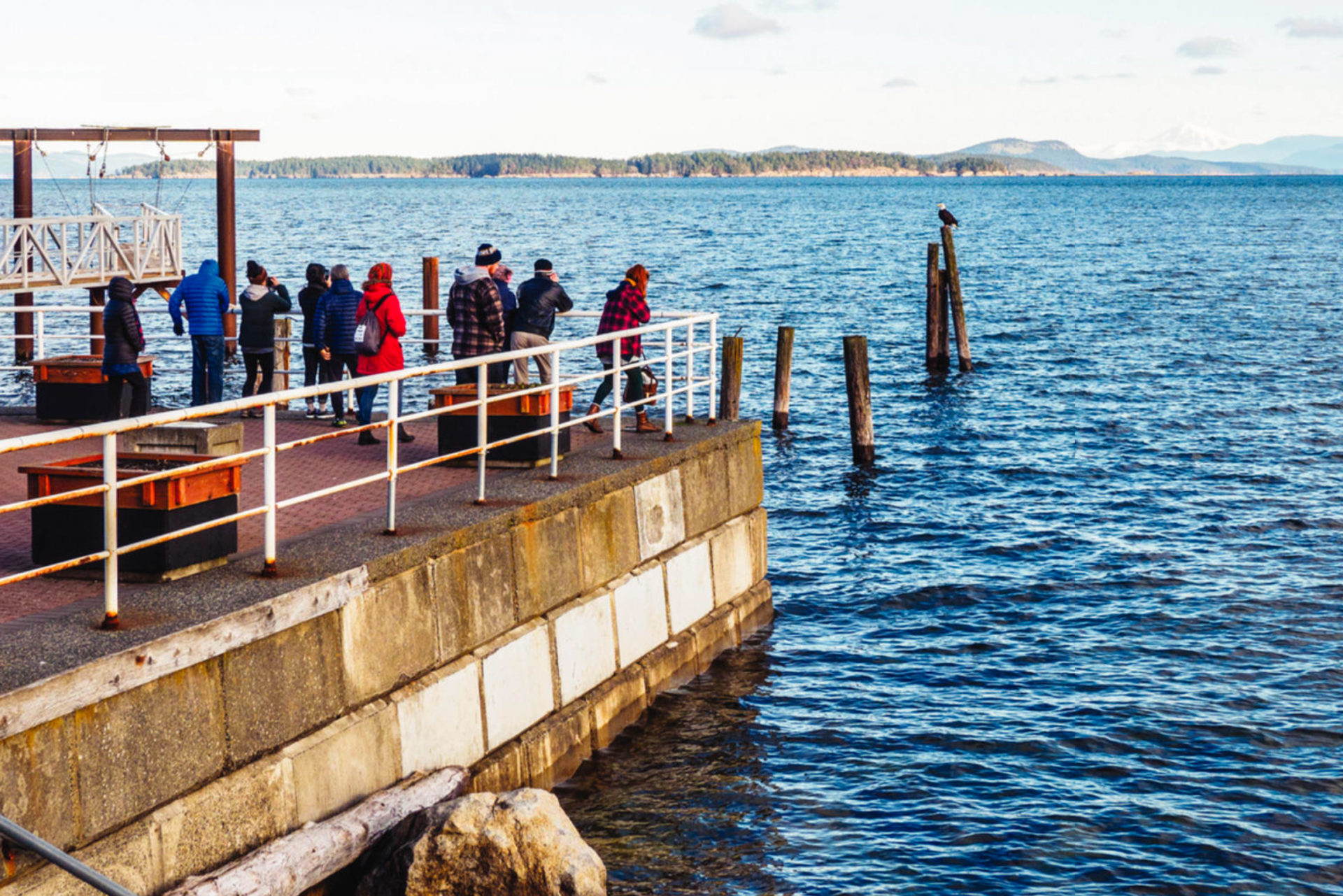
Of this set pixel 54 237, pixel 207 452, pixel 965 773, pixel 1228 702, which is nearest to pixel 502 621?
pixel 207 452

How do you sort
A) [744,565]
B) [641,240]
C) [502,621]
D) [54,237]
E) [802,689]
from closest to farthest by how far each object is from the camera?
1. [502,621]
2. [802,689]
3. [744,565]
4. [54,237]
5. [641,240]

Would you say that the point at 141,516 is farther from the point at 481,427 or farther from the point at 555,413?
the point at 555,413

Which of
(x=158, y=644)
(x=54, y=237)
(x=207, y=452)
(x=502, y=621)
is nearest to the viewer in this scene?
(x=158, y=644)

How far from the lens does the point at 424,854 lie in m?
7.41

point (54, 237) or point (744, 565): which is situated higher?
point (54, 237)

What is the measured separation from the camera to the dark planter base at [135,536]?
7527mm

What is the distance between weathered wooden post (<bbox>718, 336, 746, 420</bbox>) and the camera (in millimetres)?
18328

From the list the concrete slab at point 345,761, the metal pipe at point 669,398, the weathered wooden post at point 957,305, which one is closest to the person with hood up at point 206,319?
the metal pipe at point 669,398

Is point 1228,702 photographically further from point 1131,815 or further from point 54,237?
point 54,237

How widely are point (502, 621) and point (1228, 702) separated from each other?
6811mm

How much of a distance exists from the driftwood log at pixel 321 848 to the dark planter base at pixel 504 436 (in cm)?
312

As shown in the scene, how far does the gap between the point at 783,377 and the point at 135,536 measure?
17.7 metres

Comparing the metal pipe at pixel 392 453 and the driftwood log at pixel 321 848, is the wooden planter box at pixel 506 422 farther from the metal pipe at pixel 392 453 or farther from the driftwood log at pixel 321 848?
the driftwood log at pixel 321 848

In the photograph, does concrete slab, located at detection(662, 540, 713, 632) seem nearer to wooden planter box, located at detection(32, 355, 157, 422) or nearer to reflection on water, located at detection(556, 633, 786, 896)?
reflection on water, located at detection(556, 633, 786, 896)
